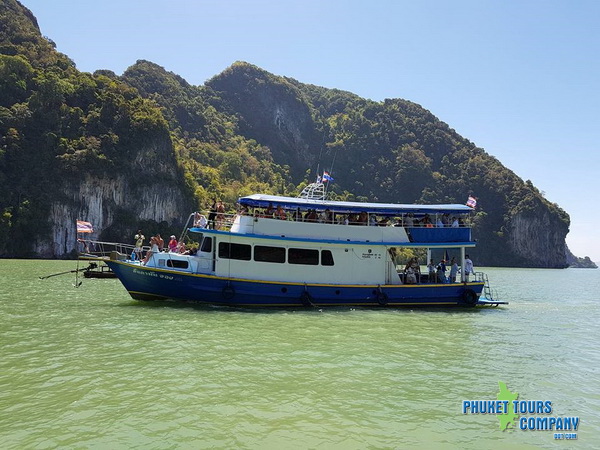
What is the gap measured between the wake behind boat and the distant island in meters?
27.1

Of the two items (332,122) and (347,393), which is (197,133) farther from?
(347,393)

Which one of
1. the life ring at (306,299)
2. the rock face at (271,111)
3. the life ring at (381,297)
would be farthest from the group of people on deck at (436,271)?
the rock face at (271,111)

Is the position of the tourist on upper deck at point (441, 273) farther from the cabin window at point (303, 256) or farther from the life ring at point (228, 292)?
the life ring at point (228, 292)

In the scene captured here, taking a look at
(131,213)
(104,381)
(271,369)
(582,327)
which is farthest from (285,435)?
(131,213)

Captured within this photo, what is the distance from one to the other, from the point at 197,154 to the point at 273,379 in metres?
105

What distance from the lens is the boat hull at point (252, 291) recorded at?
1702 centimetres

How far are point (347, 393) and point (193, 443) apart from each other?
3189 mm

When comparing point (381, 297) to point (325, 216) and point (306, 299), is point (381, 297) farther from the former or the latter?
point (325, 216)

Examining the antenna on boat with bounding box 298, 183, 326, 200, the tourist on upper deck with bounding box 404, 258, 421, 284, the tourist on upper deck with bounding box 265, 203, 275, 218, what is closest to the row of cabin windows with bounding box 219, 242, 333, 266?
the tourist on upper deck with bounding box 265, 203, 275, 218

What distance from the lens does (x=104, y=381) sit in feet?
26.9

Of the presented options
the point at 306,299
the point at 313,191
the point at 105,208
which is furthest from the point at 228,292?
the point at 105,208

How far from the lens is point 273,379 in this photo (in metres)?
8.73

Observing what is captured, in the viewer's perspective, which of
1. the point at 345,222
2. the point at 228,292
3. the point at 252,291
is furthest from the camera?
the point at 345,222

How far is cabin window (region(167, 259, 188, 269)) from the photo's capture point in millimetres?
17484
